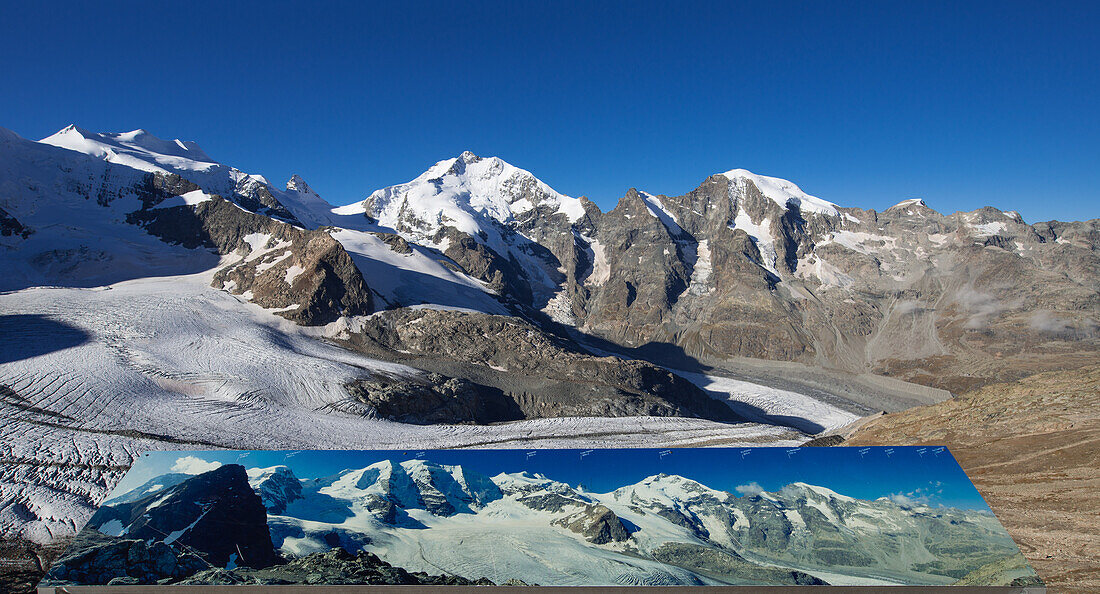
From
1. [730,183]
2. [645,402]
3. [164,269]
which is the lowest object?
[645,402]

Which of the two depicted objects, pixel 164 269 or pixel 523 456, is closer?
pixel 523 456

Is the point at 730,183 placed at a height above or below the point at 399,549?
above

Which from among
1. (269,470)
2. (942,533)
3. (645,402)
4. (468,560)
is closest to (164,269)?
(645,402)

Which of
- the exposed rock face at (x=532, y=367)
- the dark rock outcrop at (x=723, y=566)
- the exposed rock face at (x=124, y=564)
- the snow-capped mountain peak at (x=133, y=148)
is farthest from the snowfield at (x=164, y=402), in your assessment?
the snow-capped mountain peak at (x=133, y=148)

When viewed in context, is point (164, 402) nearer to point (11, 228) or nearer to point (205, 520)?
point (205, 520)

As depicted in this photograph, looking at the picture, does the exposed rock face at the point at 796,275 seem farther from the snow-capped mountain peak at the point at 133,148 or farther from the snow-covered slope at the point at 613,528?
the snow-covered slope at the point at 613,528

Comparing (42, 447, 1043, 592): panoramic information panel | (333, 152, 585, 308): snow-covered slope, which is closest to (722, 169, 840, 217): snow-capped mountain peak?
(333, 152, 585, 308): snow-covered slope

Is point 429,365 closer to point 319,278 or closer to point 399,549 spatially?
point 319,278
